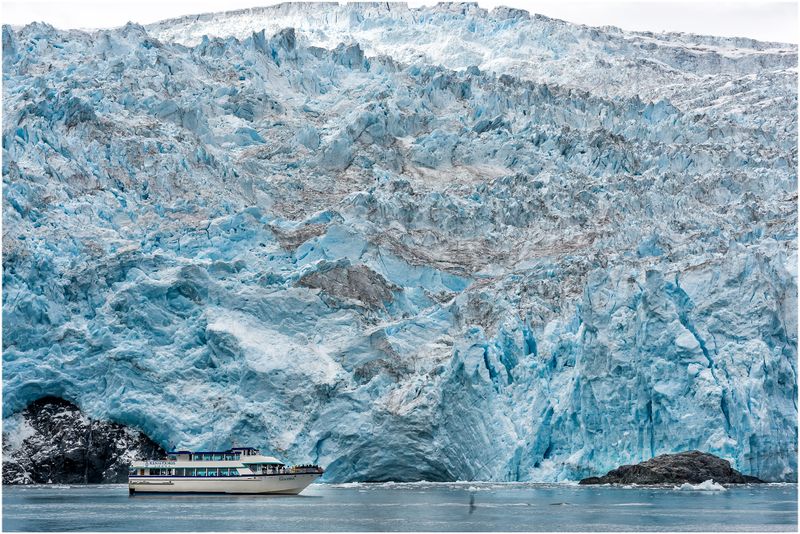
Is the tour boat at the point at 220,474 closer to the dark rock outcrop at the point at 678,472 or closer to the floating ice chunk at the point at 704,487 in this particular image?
the dark rock outcrop at the point at 678,472

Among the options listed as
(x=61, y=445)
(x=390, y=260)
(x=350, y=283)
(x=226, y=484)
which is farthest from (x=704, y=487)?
(x=61, y=445)

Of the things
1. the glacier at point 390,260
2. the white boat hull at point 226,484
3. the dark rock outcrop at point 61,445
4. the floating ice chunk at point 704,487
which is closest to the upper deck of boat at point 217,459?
the white boat hull at point 226,484

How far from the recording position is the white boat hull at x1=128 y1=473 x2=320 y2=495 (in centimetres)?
2628

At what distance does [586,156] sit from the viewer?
37031 mm

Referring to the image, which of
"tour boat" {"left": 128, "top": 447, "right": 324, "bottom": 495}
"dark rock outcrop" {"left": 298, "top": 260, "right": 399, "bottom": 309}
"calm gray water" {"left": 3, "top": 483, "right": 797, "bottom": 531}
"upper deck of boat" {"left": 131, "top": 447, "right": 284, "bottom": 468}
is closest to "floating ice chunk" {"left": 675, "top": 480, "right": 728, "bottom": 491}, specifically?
"calm gray water" {"left": 3, "top": 483, "right": 797, "bottom": 531}

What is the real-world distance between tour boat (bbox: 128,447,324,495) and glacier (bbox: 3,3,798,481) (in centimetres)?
75

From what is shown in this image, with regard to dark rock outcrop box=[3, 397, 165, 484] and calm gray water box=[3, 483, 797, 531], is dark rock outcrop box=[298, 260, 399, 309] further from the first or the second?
dark rock outcrop box=[3, 397, 165, 484]

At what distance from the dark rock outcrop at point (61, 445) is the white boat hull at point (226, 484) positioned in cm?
102

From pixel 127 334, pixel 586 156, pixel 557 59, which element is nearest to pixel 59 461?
pixel 127 334

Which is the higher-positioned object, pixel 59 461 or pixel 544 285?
pixel 544 285

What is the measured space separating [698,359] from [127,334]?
12.8 meters

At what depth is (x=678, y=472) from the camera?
2659 cm

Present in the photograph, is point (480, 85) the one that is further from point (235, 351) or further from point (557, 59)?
point (235, 351)

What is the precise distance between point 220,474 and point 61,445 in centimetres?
387
